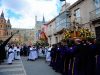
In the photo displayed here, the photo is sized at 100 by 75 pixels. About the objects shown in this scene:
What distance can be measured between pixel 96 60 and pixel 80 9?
68.4ft

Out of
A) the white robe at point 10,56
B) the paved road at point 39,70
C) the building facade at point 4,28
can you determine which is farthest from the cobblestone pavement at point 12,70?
the building facade at point 4,28

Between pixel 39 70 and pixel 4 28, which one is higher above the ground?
pixel 4 28

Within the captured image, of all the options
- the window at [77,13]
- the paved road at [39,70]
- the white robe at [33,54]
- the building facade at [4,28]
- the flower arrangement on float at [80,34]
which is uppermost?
the building facade at [4,28]

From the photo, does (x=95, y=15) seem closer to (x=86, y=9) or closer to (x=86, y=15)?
(x=86, y=15)

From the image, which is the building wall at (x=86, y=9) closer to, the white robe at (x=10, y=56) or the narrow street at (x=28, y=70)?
the white robe at (x=10, y=56)

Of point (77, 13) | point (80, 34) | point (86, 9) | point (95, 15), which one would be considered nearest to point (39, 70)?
point (80, 34)

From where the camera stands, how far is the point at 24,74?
45.5 feet

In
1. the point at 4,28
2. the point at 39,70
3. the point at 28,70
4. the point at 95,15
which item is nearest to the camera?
the point at 39,70

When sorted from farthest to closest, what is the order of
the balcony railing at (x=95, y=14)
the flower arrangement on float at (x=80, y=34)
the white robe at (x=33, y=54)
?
the white robe at (x=33, y=54)
the balcony railing at (x=95, y=14)
the flower arrangement on float at (x=80, y=34)

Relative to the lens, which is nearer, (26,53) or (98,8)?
(98,8)

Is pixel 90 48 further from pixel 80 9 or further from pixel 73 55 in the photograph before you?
pixel 80 9

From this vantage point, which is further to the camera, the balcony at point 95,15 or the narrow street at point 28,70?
the balcony at point 95,15

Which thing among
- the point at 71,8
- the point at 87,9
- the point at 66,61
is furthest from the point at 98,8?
the point at 66,61

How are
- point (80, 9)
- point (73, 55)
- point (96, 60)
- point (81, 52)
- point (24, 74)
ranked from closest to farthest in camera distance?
point (96, 60) < point (81, 52) < point (73, 55) < point (24, 74) < point (80, 9)
